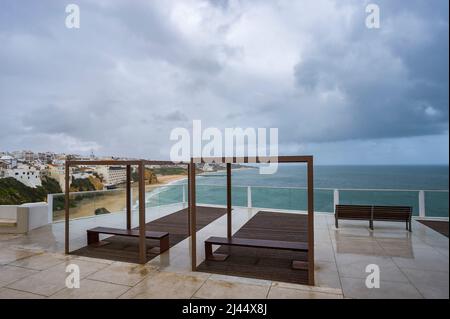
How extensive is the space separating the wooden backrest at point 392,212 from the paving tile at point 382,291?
11.5ft

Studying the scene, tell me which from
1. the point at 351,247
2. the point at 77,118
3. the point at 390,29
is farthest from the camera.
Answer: the point at 77,118

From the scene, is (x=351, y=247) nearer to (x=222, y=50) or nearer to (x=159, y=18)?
(x=159, y=18)

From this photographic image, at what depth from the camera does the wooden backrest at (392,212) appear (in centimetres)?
653

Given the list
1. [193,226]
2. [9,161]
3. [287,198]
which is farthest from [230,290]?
[9,161]

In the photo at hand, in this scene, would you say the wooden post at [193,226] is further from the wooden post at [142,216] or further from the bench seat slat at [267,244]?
the wooden post at [142,216]

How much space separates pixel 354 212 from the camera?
6949mm

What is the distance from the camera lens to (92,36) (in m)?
11.6

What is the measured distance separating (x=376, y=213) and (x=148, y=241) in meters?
5.90

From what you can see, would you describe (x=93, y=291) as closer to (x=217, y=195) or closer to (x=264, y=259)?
(x=264, y=259)

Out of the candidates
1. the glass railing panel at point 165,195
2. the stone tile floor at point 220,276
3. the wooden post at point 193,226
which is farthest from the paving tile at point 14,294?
the glass railing panel at point 165,195

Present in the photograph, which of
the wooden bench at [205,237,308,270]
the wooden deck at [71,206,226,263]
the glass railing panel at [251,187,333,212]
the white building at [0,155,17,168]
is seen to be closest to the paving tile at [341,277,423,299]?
the wooden bench at [205,237,308,270]

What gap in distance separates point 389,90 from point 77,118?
16.9 m

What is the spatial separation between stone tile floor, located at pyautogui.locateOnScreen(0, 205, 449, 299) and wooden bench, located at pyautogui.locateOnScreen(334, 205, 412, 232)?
0.40 m
